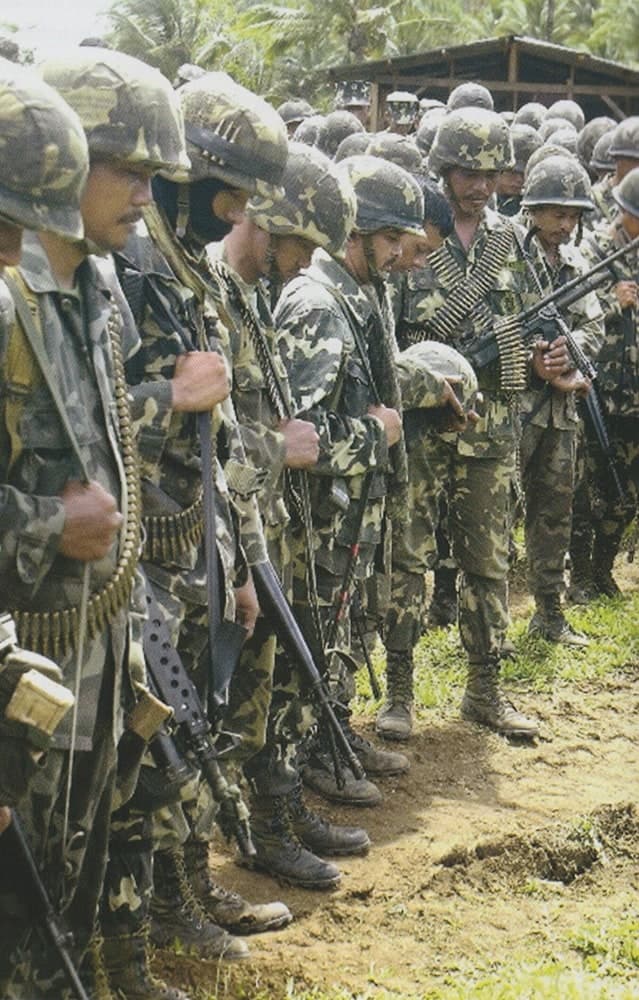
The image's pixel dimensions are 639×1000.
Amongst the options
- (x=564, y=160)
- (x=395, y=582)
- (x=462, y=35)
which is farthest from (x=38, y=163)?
(x=462, y=35)

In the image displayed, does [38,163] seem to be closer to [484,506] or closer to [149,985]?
[149,985]

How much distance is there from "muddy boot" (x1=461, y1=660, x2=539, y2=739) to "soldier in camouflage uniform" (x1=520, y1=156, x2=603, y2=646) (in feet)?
4.65

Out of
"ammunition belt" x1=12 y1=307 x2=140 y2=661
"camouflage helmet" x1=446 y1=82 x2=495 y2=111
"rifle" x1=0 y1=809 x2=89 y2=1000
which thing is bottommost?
"rifle" x1=0 y1=809 x2=89 y2=1000

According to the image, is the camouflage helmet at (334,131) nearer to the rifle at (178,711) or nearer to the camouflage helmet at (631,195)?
the camouflage helmet at (631,195)

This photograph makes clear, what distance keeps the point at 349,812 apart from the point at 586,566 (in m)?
4.10

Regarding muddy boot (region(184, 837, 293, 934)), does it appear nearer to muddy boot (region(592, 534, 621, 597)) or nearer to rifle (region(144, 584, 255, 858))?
rifle (region(144, 584, 255, 858))

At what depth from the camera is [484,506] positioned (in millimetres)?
7480

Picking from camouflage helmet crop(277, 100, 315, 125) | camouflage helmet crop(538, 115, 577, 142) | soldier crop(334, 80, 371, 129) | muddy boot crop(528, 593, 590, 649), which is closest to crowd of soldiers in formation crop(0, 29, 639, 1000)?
muddy boot crop(528, 593, 590, 649)

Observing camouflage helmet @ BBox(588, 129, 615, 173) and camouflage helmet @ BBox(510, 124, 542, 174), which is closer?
camouflage helmet @ BBox(510, 124, 542, 174)

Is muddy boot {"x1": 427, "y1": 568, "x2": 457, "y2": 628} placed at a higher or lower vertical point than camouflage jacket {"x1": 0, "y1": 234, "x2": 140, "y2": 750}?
lower

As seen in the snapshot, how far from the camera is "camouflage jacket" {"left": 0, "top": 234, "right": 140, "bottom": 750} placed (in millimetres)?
3336

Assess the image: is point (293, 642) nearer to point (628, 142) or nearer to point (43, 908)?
point (43, 908)

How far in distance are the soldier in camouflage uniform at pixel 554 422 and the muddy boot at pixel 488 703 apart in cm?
142

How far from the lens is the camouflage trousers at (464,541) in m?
7.34
